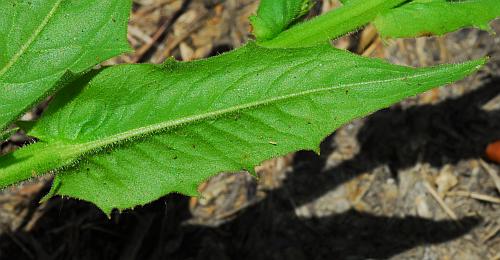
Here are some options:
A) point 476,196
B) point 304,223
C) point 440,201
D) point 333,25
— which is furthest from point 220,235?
point 333,25

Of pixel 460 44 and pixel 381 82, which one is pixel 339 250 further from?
pixel 381 82

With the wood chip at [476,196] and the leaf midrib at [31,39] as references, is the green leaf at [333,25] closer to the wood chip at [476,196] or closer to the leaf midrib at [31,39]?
the leaf midrib at [31,39]

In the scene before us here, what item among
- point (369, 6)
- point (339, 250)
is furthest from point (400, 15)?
point (339, 250)

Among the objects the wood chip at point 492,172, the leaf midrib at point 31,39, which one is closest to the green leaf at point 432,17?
the leaf midrib at point 31,39

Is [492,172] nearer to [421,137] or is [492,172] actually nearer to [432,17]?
[421,137]

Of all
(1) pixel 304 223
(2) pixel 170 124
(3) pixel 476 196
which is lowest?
(3) pixel 476 196

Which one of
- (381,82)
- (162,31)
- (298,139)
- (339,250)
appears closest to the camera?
(381,82)
